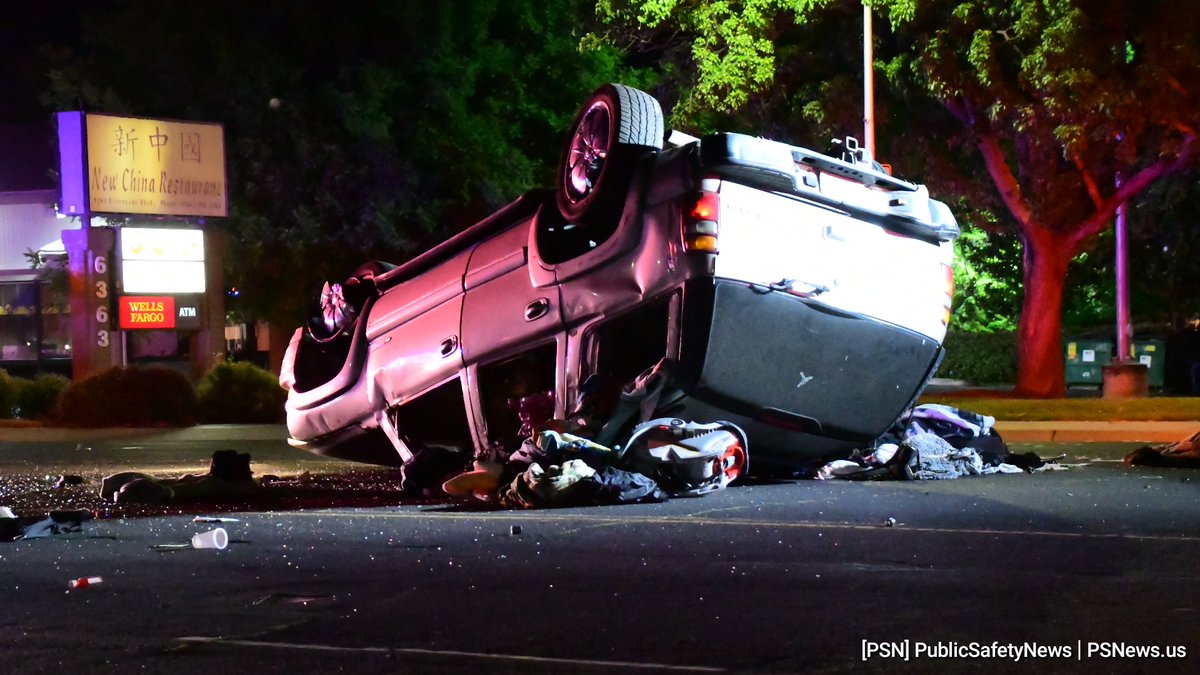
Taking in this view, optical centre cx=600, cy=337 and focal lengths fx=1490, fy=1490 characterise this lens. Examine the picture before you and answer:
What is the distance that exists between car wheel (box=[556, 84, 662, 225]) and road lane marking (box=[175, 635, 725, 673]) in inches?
187

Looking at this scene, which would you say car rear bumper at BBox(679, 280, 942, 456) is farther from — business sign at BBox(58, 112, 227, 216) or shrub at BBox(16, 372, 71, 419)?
business sign at BBox(58, 112, 227, 216)

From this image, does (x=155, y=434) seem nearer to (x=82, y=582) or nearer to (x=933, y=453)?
(x=933, y=453)

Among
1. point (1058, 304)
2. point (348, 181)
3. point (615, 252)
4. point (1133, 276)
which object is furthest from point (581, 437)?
point (1133, 276)

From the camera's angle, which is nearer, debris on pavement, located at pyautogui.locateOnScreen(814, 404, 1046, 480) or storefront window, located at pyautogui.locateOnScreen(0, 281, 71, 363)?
debris on pavement, located at pyautogui.locateOnScreen(814, 404, 1046, 480)

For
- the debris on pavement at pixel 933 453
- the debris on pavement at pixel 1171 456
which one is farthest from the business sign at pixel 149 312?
the debris on pavement at pixel 1171 456

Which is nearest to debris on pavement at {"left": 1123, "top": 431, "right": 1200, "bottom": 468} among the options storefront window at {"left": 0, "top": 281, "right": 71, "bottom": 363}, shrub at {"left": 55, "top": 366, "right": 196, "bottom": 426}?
shrub at {"left": 55, "top": 366, "right": 196, "bottom": 426}

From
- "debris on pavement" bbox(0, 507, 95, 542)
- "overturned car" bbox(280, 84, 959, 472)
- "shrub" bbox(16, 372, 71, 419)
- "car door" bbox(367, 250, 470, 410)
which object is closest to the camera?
"debris on pavement" bbox(0, 507, 95, 542)

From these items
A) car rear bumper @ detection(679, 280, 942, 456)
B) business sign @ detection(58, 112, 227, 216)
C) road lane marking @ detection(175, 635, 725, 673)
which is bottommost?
road lane marking @ detection(175, 635, 725, 673)

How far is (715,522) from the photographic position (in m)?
8.98

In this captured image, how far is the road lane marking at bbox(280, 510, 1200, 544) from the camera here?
317 inches

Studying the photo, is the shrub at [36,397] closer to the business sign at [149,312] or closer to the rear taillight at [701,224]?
the business sign at [149,312]

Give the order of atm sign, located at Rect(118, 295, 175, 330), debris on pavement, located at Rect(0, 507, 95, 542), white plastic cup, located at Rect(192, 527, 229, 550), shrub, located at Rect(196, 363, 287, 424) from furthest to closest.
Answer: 1. atm sign, located at Rect(118, 295, 175, 330)
2. shrub, located at Rect(196, 363, 287, 424)
3. debris on pavement, located at Rect(0, 507, 95, 542)
4. white plastic cup, located at Rect(192, 527, 229, 550)

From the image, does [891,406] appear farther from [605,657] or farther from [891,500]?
[605,657]

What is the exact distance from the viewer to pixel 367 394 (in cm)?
1192
